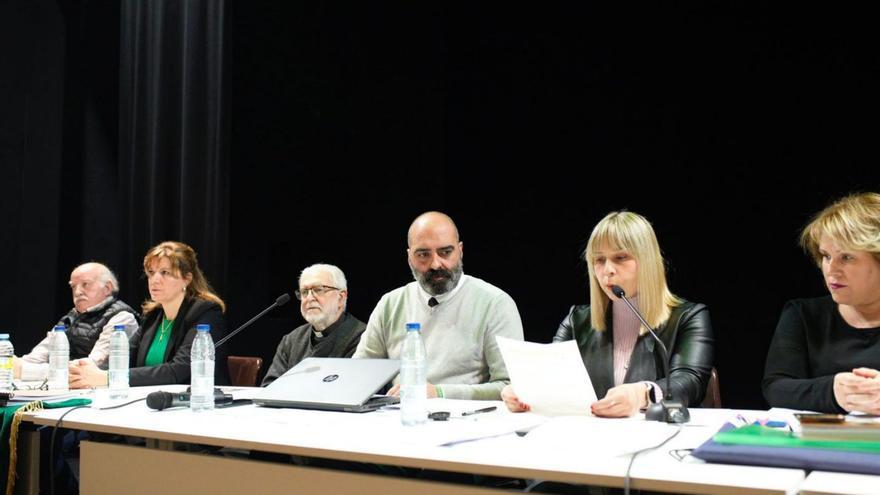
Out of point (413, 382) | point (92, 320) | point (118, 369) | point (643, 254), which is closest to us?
point (413, 382)

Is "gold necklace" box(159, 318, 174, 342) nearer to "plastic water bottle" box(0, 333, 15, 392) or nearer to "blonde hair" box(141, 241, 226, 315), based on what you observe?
"blonde hair" box(141, 241, 226, 315)

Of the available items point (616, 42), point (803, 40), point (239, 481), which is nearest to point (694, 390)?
point (239, 481)

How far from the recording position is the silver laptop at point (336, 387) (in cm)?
205

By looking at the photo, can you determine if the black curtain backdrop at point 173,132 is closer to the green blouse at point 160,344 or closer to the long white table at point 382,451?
the green blouse at point 160,344

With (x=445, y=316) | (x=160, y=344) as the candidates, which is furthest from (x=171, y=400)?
(x=160, y=344)

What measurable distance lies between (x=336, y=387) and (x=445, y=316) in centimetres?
75

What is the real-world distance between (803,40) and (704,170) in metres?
0.67

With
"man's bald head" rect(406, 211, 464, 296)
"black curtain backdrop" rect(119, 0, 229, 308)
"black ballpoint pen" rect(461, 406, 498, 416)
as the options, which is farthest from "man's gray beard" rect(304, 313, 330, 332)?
"black curtain backdrop" rect(119, 0, 229, 308)

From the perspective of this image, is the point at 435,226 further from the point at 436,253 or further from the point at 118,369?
the point at 118,369

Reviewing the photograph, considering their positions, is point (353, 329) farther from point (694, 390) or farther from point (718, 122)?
point (718, 122)

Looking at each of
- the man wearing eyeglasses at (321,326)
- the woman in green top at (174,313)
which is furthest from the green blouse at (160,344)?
the man wearing eyeglasses at (321,326)

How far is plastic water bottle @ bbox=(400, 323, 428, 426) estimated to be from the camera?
70.0 inches

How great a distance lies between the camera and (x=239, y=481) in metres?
1.68

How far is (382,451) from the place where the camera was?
58.1 inches
